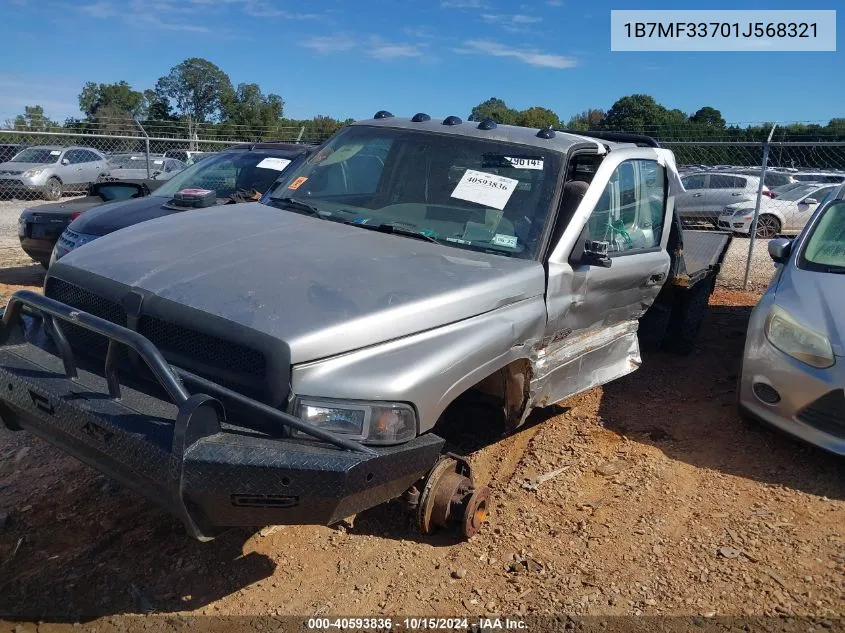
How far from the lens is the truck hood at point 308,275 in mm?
2727

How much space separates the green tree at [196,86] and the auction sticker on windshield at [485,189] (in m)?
47.0

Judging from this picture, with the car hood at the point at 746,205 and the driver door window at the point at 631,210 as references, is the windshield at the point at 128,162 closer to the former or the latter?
the car hood at the point at 746,205

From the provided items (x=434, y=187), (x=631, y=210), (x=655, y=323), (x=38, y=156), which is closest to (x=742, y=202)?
(x=655, y=323)

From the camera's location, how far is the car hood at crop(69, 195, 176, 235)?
6238 mm

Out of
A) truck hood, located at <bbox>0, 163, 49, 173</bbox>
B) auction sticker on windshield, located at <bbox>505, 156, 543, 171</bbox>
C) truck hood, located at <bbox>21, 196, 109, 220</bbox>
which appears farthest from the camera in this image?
truck hood, located at <bbox>0, 163, 49, 173</bbox>

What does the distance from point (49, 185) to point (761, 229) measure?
17.5 metres

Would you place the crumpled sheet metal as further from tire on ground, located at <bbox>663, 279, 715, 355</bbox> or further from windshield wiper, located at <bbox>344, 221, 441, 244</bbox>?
tire on ground, located at <bbox>663, 279, 715, 355</bbox>

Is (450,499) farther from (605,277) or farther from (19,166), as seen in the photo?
(19,166)

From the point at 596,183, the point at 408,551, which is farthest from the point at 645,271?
the point at 408,551

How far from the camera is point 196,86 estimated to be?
5091 centimetres

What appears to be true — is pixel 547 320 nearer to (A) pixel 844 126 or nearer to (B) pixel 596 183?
(B) pixel 596 183

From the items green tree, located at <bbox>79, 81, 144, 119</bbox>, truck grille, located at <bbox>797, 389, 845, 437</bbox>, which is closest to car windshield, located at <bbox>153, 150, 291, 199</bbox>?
truck grille, located at <bbox>797, 389, 845, 437</bbox>

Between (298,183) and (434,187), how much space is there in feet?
2.99

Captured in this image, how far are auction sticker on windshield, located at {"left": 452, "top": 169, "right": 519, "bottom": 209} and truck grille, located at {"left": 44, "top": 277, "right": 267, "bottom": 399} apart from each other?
5.63ft
